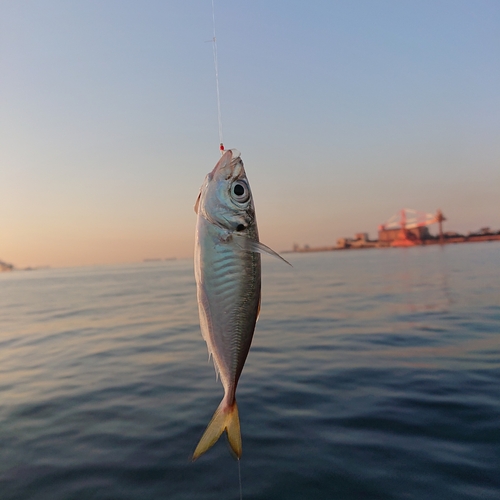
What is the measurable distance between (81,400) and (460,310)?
17.7m

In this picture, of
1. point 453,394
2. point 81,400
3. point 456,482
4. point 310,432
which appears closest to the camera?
point 456,482

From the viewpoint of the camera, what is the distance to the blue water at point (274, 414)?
619 centimetres

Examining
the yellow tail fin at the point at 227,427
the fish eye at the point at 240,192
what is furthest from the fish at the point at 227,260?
the yellow tail fin at the point at 227,427

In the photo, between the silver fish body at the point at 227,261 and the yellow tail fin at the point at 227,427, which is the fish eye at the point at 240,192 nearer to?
the silver fish body at the point at 227,261

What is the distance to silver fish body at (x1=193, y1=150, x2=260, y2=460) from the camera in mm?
3117

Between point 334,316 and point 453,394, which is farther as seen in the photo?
point 334,316

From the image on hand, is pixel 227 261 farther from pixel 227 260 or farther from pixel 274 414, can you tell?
pixel 274 414

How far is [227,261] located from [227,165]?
761mm

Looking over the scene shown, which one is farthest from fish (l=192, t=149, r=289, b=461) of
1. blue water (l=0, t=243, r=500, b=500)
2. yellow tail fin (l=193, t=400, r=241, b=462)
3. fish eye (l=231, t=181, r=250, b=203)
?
blue water (l=0, t=243, r=500, b=500)

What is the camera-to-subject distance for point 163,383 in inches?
432

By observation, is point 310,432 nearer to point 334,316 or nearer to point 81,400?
point 81,400

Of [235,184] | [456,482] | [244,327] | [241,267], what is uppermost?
[235,184]

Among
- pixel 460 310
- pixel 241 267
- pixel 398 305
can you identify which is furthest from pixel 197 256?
pixel 398 305

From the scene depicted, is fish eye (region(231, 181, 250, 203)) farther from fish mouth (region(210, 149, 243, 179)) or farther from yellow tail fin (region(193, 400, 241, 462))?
yellow tail fin (region(193, 400, 241, 462))
